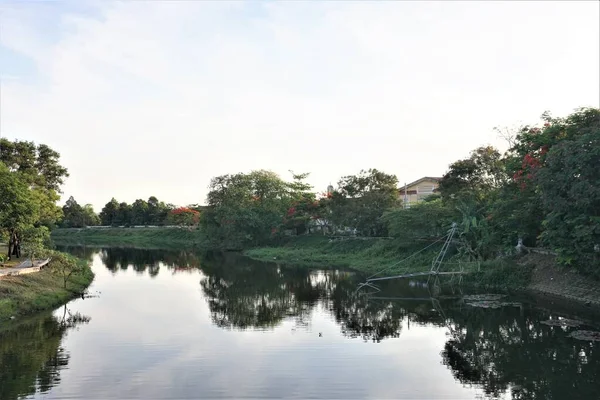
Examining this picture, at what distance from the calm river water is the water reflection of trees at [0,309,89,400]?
4 centimetres

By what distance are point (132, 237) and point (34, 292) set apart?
62.7m

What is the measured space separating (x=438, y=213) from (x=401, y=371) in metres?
23.3

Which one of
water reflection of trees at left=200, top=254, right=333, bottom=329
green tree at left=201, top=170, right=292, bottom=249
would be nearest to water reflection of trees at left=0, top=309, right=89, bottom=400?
water reflection of trees at left=200, top=254, right=333, bottom=329

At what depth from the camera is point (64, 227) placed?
310 feet

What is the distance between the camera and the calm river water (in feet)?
41.7

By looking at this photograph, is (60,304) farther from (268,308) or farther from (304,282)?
(304,282)

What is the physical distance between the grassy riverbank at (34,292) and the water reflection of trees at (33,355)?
903 mm

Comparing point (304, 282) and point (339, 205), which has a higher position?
point (339, 205)

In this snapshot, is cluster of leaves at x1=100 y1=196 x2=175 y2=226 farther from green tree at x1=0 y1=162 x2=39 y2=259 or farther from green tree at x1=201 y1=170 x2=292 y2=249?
green tree at x1=0 y1=162 x2=39 y2=259

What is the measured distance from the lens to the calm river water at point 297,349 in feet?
41.7

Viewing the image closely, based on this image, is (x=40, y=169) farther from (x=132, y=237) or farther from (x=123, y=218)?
(x=123, y=218)

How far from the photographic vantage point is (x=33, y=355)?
15.4 metres

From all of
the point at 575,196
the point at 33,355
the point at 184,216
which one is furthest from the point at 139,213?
the point at 575,196

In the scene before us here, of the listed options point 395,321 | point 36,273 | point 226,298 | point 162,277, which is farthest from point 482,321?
point 162,277
